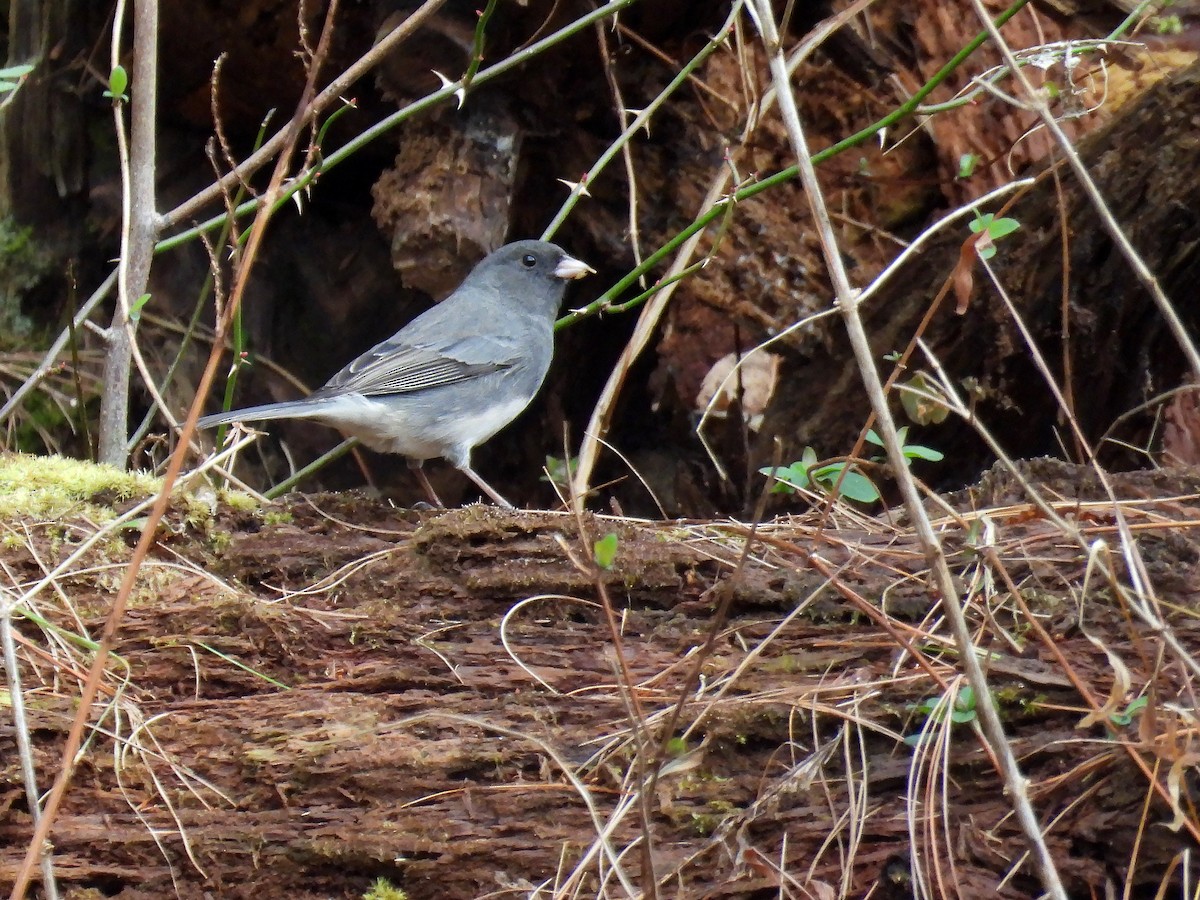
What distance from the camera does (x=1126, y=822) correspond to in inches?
83.4

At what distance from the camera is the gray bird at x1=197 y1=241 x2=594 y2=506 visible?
169 inches

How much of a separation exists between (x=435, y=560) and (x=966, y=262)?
55.1 inches

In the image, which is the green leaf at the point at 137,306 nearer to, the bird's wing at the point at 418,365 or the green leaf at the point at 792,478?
the bird's wing at the point at 418,365

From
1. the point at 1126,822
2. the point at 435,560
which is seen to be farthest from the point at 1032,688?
the point at 435,560

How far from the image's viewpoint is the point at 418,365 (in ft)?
14.9

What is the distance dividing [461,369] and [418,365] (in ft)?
0.57

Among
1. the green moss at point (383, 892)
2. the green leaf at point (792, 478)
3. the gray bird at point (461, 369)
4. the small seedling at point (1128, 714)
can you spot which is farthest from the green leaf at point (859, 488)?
the gray bird at point (461, 369)

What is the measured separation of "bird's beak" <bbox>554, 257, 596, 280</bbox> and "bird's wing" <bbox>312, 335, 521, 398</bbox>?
1.17ft

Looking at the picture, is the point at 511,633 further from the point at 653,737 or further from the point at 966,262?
the point at 966,262

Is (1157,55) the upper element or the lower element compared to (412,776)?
upper

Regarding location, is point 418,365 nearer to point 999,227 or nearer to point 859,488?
point 859,488

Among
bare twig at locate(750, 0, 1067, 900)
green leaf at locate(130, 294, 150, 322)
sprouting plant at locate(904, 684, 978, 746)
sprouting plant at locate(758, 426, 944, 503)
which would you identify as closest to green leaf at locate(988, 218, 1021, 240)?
bare twig at locate(750, 0, 1067, 900)

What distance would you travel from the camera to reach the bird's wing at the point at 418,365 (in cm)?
432

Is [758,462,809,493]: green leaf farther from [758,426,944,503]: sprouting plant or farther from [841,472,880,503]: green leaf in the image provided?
[841,472,880,503]: green leaf
